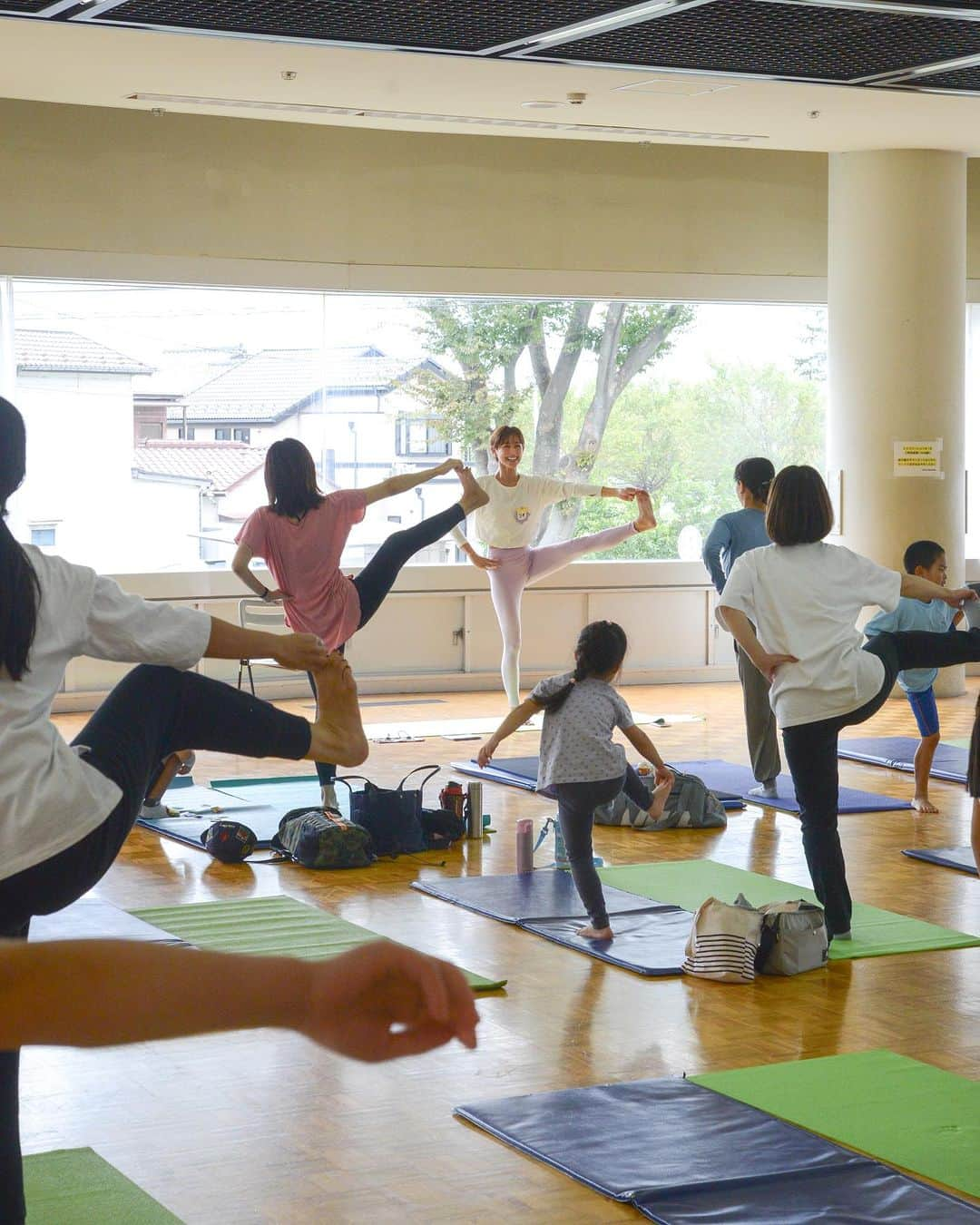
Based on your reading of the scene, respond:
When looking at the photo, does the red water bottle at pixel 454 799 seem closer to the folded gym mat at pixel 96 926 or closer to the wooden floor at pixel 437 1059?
the wooden floor at pixel 437 1059

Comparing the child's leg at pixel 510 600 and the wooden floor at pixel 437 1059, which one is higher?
the child's leg at pixel 510 600

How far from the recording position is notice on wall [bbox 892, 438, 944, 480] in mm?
11102

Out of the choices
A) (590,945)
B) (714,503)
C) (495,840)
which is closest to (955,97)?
(714,503)

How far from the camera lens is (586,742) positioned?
5148 millimetres

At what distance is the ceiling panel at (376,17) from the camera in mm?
6211

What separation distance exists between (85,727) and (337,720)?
1.61 feet

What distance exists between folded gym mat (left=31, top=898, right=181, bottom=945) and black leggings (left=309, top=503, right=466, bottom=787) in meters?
1.23

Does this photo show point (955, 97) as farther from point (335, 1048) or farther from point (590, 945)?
point (335, 1048)

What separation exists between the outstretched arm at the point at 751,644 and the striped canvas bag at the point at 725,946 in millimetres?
727

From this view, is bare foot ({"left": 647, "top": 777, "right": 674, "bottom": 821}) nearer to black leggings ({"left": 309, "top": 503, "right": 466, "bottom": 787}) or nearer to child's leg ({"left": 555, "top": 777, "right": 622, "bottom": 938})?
child's leg ({"left": 555, "top": 777, "right": 622, "bottom": 938})

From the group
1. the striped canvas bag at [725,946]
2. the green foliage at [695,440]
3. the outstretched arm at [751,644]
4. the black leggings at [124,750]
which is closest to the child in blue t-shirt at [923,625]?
the outstretched arm at [751,644]

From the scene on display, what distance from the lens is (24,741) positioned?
249 cm

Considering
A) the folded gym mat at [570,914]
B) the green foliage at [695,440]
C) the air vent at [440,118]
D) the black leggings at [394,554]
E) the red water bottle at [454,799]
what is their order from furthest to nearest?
the green foliage at [695,440] < the air vent at [440,118] < the red water bottle at [454,799] < the black leggings at [394,554] < the folded gym mat at [570,914]

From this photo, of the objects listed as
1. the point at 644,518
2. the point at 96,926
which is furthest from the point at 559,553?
the point at 96,926
